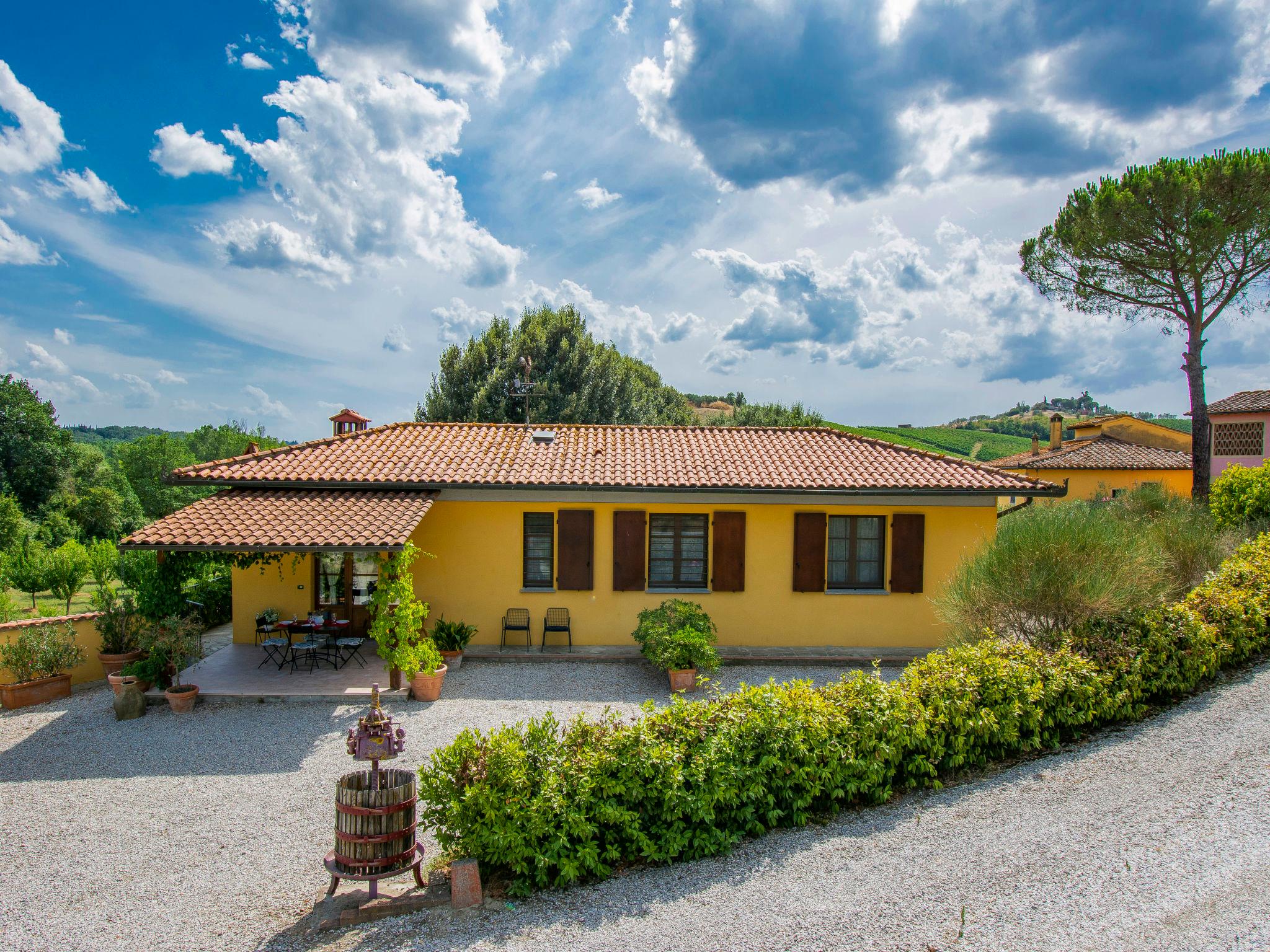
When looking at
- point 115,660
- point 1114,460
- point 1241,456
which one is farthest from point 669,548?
point 1114,460

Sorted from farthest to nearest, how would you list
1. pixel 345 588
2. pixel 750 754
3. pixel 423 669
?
1. pixel 345 588
2. pixel 423 669
3. pixel 750 754

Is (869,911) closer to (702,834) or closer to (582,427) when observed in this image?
(702,834)

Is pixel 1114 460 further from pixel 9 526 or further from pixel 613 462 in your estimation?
pixel 9 526

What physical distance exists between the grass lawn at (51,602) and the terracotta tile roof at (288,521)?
41.9 feet

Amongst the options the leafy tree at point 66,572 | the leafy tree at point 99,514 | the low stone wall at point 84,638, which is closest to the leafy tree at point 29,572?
the leafy tree at point 66,572

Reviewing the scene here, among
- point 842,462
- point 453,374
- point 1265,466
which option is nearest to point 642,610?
point 842,462

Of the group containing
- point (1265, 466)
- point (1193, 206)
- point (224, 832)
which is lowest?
point (224, 832)

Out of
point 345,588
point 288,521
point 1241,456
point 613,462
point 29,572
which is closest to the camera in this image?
point 288,521

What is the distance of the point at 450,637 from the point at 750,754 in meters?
6.75

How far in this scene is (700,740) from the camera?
18.2ft

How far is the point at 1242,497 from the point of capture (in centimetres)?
1334

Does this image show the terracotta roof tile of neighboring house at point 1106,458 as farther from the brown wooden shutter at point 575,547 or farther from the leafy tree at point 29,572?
the leafy tree at point 29,572

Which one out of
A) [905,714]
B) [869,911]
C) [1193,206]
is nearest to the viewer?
[869,911]

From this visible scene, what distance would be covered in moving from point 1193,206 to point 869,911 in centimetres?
2109
